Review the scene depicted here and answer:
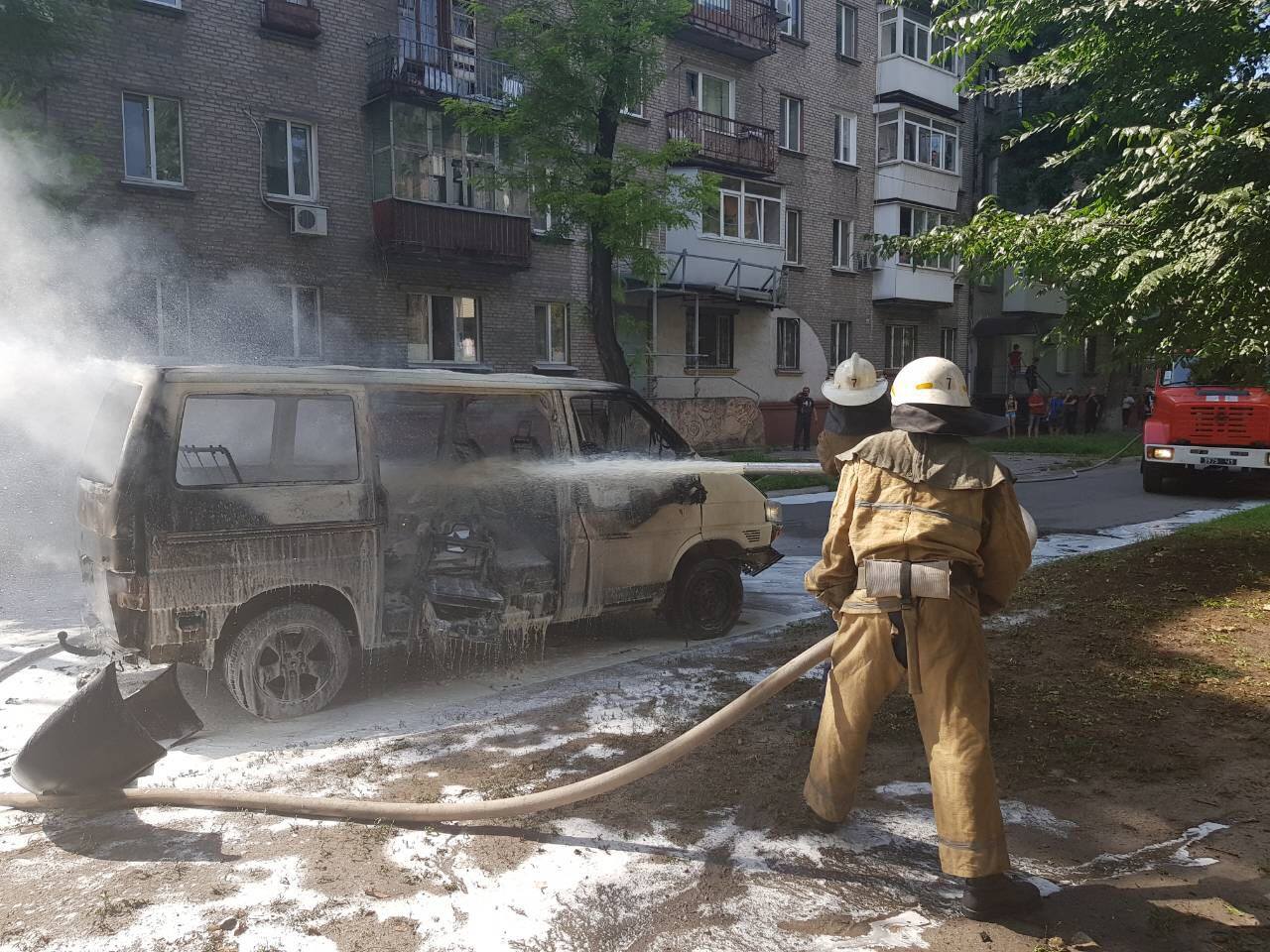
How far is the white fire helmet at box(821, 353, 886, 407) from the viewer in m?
4.46

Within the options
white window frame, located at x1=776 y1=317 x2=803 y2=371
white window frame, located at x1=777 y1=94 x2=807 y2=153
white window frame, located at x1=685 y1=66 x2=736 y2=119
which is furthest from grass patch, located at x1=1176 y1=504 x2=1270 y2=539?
white window frame, located at x1=777 y1=94 x2=807 y2=153

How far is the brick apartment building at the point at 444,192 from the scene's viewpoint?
600 inches

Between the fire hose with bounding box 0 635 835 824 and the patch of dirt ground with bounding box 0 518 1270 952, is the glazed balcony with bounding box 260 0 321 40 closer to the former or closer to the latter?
the patch of dirt ground with bounding box 0 518 1270 952

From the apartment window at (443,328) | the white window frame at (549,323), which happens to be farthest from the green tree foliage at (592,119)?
the white window frame at (549,323)

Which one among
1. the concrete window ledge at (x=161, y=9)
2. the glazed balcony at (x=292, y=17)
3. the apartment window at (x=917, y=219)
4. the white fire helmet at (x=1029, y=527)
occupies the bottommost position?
the white fire helmet at (x=1029, y=527)

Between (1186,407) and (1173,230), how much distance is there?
958 centimetres

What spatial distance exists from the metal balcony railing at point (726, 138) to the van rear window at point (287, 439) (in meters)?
19.3

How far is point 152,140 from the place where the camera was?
1523 cm

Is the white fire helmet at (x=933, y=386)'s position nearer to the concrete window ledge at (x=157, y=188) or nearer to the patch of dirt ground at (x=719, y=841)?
the patch of dirt ground at (x=719, y=841)

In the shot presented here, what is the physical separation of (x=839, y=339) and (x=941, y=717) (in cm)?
2600

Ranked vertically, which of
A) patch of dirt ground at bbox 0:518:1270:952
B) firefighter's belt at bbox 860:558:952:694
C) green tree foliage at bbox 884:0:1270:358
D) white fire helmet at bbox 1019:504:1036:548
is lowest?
patch of dirt ground at bbox 0:518:1270:952

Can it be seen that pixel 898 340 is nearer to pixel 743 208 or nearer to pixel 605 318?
pixel 743 208

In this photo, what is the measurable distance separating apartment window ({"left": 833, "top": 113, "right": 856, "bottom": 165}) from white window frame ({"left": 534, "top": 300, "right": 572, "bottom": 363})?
1151cm

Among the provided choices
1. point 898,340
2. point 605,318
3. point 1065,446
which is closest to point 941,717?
point 605,318
